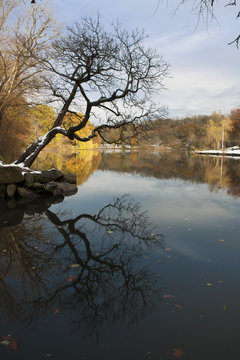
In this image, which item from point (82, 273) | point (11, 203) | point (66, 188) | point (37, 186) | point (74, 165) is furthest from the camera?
point (74, 165)

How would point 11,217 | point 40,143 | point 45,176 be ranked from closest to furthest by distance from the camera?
point 11,217 → point 45,176 → point 40,143

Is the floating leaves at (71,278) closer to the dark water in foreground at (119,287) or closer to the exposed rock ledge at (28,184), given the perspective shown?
the dark water in foreground at (119,287)

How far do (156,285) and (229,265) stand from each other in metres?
1.59

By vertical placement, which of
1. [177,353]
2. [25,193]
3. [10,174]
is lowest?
[177,353]

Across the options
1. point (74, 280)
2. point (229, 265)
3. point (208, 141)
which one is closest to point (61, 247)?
point (74, 280)

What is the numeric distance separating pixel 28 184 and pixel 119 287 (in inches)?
349

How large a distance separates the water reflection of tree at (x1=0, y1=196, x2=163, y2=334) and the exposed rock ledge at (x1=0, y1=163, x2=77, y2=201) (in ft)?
15.0

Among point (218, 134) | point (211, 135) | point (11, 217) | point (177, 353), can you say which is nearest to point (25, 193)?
point (11, 217)

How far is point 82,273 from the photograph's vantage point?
14.6ft

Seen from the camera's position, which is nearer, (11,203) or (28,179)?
(11,203)

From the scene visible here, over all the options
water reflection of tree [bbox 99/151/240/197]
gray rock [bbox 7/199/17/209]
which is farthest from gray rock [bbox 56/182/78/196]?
water reflection of tree [bbox 99/151/240/197]

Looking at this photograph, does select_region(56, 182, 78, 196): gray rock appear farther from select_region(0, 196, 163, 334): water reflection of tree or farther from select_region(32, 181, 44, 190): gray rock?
select_region(0, 196, 163, 334): water reflection of tree

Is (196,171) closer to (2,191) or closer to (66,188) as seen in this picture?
(66,188)

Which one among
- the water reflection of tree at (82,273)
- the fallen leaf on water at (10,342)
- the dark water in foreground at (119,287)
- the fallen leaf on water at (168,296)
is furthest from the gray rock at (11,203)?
the fallen leaf on water at (168,296)
